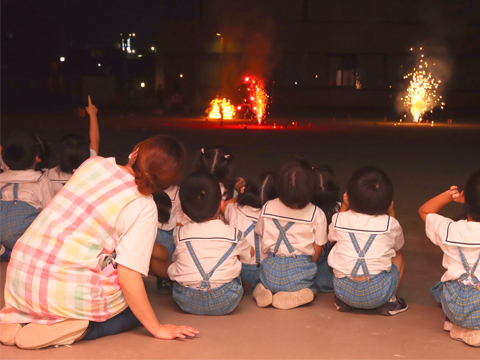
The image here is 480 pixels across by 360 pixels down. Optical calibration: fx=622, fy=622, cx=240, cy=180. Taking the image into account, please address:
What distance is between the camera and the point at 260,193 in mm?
4289

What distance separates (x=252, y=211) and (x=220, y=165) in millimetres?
495

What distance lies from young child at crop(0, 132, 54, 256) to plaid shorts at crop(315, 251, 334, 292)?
2.03 m

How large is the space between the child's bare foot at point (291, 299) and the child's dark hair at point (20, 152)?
2.04 meters

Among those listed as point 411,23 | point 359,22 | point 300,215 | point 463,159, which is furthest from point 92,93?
point 300,215

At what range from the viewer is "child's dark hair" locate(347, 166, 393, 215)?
3.66m

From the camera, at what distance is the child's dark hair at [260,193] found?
4293 mm

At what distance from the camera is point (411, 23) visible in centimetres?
3372

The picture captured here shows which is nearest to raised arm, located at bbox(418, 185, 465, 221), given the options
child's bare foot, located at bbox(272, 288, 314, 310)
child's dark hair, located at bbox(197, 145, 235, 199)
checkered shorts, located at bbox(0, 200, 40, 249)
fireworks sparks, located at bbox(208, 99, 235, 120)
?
child's bare foot, located at bbox(272, 288, 314, 310)

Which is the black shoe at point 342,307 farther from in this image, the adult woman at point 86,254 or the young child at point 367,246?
the adult woman at point 86,254

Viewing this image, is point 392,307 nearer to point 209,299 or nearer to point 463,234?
point 463,234

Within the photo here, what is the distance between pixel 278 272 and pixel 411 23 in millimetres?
32452

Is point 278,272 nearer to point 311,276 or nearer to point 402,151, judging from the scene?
point 311,276

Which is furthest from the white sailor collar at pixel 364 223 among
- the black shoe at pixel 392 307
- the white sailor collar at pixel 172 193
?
the white sailor collar at pixel 172 193

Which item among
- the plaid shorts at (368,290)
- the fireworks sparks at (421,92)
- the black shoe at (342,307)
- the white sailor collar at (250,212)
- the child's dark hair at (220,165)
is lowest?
the black shoe at (342,307)
